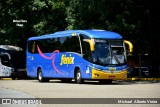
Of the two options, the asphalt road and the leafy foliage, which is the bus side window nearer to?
the asphalt road

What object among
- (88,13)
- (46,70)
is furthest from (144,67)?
(46,70)

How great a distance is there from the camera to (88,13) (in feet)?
125

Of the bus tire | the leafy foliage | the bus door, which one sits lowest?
the bus tire

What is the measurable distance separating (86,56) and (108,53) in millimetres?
1283

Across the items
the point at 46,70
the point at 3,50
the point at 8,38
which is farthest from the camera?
the point at 8,38

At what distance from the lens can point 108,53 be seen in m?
29.6

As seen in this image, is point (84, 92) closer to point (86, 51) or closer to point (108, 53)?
point (108, 53)

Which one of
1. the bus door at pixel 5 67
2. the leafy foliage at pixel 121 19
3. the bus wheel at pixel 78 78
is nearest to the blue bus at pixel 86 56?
the bus wheel at pixel 78 78

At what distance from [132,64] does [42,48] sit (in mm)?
11729

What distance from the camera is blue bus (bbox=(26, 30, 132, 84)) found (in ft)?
96.4

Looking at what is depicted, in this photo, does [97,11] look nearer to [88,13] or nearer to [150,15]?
[88,13]

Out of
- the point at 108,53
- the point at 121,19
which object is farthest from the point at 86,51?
the point at 121,19

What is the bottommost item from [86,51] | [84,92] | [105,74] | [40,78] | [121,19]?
[84,92]

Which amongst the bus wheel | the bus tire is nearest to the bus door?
the bus tire
